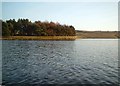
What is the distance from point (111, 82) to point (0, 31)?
4584 inches

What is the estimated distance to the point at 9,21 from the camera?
450ft

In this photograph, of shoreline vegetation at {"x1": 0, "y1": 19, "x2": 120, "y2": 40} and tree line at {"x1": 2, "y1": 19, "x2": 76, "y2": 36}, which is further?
tree line at {"x1": 2, "y1": 19, "x2": 76, "y2": 36}

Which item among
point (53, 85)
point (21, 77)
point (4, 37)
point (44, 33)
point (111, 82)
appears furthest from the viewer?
point (44, 33)

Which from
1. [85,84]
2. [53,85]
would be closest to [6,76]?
[53,85]

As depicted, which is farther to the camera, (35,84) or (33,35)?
(33,35)

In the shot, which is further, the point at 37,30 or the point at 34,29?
the point at 34,29

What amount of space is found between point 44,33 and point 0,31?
32.8 metres

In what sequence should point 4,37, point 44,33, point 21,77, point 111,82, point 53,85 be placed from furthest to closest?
point 44,33 → point 4,37 → point 21,77 → point 111,82 → point 53,85

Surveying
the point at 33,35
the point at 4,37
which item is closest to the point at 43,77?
the point at 4,37

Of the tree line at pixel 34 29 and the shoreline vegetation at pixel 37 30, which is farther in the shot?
the tree line at pixel 34 29

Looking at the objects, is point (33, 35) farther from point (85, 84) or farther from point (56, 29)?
point (85, 84)

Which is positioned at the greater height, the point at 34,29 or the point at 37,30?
the point at 34,29

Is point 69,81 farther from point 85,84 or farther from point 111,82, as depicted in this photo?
point 111,82

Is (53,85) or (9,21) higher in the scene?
(9,21)
